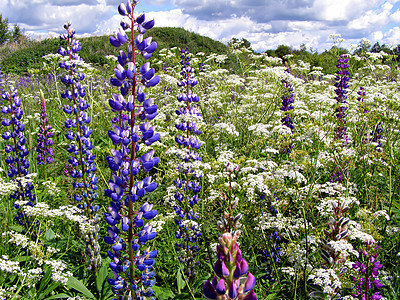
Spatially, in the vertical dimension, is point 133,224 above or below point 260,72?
below

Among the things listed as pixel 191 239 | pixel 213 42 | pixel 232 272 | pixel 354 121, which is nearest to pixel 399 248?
pixel 354 121

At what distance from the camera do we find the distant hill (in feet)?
72.1

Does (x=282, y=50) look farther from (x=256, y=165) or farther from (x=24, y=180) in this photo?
(x=24, y=180)

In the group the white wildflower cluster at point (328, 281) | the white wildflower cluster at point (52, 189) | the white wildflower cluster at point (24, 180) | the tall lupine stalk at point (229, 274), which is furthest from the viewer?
the white wildflower cluster at point (52, 189)

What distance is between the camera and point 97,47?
26062 mm

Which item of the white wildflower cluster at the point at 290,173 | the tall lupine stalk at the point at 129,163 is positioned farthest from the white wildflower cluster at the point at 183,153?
the tall lupine stalk at the point at 129,163

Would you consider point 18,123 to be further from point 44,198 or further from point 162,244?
point 162,244

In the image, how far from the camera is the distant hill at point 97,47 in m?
22.0

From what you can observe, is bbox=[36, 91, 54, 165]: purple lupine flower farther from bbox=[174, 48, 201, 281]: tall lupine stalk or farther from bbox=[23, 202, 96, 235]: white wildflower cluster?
bbox=[174, 48, 201, 281]: tall lupine stalk

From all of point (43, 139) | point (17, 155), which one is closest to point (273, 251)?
point (17, 155)

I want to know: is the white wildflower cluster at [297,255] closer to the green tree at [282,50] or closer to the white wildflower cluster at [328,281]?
the white wildflower cluster at [328,281]

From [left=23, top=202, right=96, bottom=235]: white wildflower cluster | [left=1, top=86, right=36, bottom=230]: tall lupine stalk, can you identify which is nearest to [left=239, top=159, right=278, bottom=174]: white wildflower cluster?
[left=23, top=202, right=96, bottom=235]: white wildflower cluster

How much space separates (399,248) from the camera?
323 centimetres

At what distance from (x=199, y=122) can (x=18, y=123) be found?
241 centimetres
